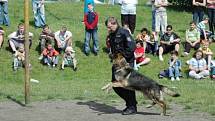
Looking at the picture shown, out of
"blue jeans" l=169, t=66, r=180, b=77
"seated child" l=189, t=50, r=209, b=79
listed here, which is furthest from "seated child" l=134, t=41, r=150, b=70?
"seated child" l=189, t=50, r=209, b=79

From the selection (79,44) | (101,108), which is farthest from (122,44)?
(79,44)

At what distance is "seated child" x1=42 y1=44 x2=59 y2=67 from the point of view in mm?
19547

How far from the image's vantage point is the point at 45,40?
66.4ft

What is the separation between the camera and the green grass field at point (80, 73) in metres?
14.3

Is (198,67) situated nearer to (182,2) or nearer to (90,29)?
(90,29)

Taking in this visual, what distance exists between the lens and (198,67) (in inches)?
758

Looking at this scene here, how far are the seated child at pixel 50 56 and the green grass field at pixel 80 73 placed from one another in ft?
0.92

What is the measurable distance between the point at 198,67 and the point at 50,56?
16.5 ft

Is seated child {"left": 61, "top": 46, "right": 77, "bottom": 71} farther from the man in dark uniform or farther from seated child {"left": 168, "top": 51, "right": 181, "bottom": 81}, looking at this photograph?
the man in dark uniform

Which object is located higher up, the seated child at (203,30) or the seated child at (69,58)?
the seated child at (203,30)

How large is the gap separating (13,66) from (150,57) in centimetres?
505

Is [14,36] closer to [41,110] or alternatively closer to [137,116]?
[41,110]

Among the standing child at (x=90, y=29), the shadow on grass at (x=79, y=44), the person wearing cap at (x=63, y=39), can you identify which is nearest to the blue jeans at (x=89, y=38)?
the standing child at (x=90, y=29)

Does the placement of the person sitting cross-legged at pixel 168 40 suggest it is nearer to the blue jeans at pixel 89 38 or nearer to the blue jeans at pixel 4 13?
the blue jeans at pixel 89 38
